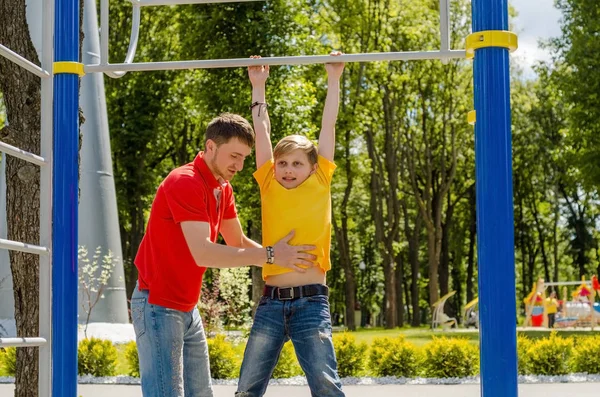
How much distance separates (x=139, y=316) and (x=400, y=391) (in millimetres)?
6873

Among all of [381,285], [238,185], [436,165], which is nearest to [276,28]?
[238,185]

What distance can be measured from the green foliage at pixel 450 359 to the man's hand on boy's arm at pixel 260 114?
7.77 metres

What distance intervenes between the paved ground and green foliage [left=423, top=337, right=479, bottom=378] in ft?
2.35

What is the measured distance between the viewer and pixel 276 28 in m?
18.6

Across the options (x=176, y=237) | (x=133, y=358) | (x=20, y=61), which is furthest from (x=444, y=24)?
(x=133, y=358)

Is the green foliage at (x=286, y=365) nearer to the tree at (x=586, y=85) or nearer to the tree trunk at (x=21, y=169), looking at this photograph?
the tree trunk at (x=21, y=169)

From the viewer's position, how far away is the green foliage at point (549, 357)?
11.3 metres

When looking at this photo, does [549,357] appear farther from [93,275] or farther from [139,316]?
[139,316]

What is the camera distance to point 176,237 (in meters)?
3.64

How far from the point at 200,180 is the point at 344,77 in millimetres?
23328

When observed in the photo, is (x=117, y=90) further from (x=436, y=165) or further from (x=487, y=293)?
→ (x=487, y=293)

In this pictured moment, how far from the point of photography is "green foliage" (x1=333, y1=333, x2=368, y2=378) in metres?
11.1

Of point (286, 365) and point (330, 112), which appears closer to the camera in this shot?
point (330, 112)

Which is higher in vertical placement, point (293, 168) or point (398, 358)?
point (293, 168)
